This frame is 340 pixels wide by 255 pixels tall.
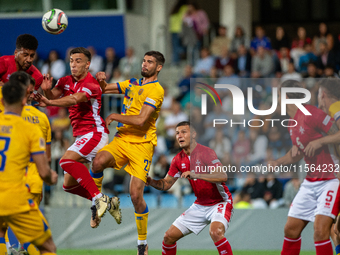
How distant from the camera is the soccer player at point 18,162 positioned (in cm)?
611

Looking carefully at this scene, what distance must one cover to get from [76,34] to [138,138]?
12448 mm

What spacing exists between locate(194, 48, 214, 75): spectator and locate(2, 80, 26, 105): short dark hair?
1052cm

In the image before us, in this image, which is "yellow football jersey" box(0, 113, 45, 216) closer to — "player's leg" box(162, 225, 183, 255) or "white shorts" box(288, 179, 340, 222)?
"player's leg" box(162, 225, 183, 255)

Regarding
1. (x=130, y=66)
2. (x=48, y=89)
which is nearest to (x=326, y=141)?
(x=48, y=89)

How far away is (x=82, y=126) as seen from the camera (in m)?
8.74

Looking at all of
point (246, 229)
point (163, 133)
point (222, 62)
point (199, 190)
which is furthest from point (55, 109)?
point (199, 190)

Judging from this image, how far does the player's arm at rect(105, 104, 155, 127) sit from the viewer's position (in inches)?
325

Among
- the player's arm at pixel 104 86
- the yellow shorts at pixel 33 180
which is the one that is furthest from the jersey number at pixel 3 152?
the player's arm at pixel 104 86

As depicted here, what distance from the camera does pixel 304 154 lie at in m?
8.24

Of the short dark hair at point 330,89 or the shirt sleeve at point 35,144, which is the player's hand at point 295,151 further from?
the shirt sleeve at point 35,144

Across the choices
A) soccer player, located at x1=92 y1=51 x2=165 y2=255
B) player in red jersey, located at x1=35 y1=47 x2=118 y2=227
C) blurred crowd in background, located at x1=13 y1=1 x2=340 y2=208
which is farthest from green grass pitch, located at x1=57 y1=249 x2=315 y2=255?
player in red jersey, located at x1=35 y1=47 x2=118 y2=227

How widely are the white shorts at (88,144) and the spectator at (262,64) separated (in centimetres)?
747

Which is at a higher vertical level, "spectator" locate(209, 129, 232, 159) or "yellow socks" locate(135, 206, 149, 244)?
"spectator" locate(209, 129, 232, 159)

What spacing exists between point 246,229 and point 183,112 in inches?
148
